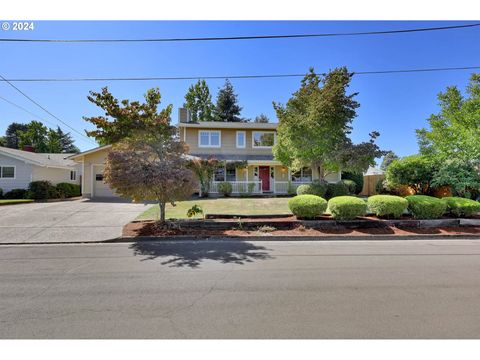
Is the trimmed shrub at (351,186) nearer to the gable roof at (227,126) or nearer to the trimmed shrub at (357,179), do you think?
the trimmed shrub at (357,179)

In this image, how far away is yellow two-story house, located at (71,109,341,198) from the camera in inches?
764

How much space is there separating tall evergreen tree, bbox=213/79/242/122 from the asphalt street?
3522cm

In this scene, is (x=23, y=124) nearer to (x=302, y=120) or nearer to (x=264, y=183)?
(x=264, y=183)

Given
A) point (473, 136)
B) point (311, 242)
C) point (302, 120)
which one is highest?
point (302, 120)

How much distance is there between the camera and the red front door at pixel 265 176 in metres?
20.9

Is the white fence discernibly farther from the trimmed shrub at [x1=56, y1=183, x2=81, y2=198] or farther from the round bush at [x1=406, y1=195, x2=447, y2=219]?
the trimmed shrub at [x1=56, y1=183, x2=81, y2=198]

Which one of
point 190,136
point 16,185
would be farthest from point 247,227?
point 16,185

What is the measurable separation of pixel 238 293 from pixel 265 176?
56.6 ft

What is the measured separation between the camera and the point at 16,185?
18.6 metres

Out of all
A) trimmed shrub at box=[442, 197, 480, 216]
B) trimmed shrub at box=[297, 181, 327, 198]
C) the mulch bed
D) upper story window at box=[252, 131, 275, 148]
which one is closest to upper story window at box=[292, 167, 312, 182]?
upper story window at box=[252, 131, 275, 148]

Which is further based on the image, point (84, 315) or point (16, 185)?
point (16, 185)

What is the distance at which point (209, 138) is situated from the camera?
20.8 m

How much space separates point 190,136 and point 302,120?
10.7 m

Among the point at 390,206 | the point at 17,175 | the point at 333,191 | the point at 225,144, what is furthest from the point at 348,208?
the point at 17,175
